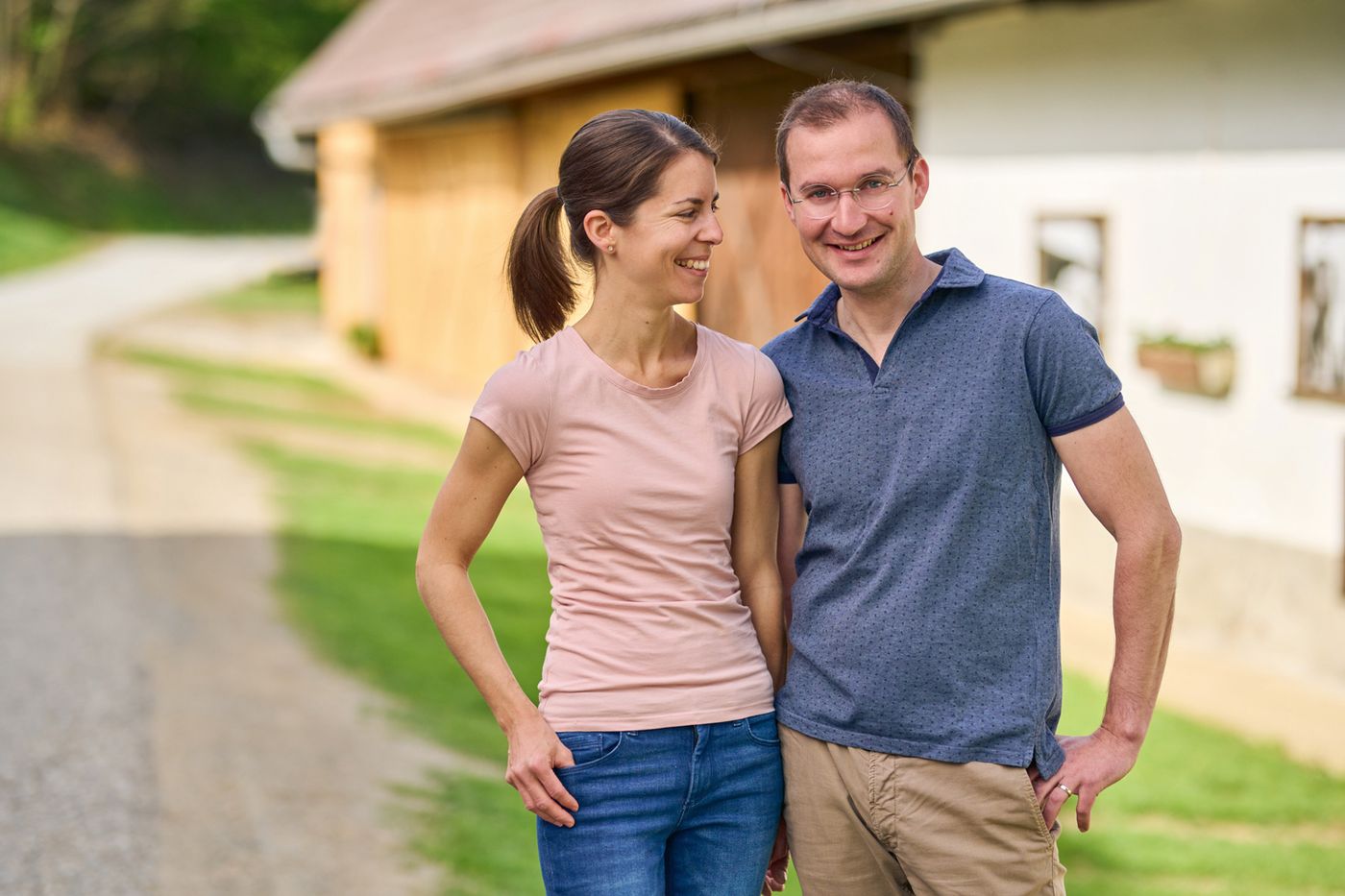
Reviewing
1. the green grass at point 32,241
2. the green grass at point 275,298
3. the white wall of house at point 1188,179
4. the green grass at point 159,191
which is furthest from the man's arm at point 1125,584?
the green grass at point 159,191

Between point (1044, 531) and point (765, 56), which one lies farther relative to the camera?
point (765, 56)

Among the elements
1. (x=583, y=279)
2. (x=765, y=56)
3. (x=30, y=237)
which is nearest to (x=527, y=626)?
(x=765, y=56)

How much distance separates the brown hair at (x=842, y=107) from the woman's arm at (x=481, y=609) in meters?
0.62

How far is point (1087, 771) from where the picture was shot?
7.37 feet

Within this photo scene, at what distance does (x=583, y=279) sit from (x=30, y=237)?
98.7ft

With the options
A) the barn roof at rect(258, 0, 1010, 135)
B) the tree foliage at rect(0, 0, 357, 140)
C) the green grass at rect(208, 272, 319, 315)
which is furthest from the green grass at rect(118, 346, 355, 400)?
the tree foliage at rect(0, 0, 357, 140)

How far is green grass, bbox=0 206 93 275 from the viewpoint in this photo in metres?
28.0

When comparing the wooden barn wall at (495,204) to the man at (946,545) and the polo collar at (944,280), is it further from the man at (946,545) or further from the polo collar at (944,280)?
the man at (946,545)

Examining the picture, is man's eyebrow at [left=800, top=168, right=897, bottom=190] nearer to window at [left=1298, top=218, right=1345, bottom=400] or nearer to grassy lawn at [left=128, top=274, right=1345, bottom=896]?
grassy lawn at [left=128, top=274, right=1345, bottom=896]

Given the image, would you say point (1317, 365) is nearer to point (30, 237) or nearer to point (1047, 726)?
point (1047, 726)

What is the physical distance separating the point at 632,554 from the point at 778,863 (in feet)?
2.05

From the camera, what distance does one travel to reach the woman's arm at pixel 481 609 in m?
2.24

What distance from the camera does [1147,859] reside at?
4801 millimetres

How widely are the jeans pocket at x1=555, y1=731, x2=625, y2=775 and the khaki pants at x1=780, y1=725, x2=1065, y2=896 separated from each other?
278 millimetres
